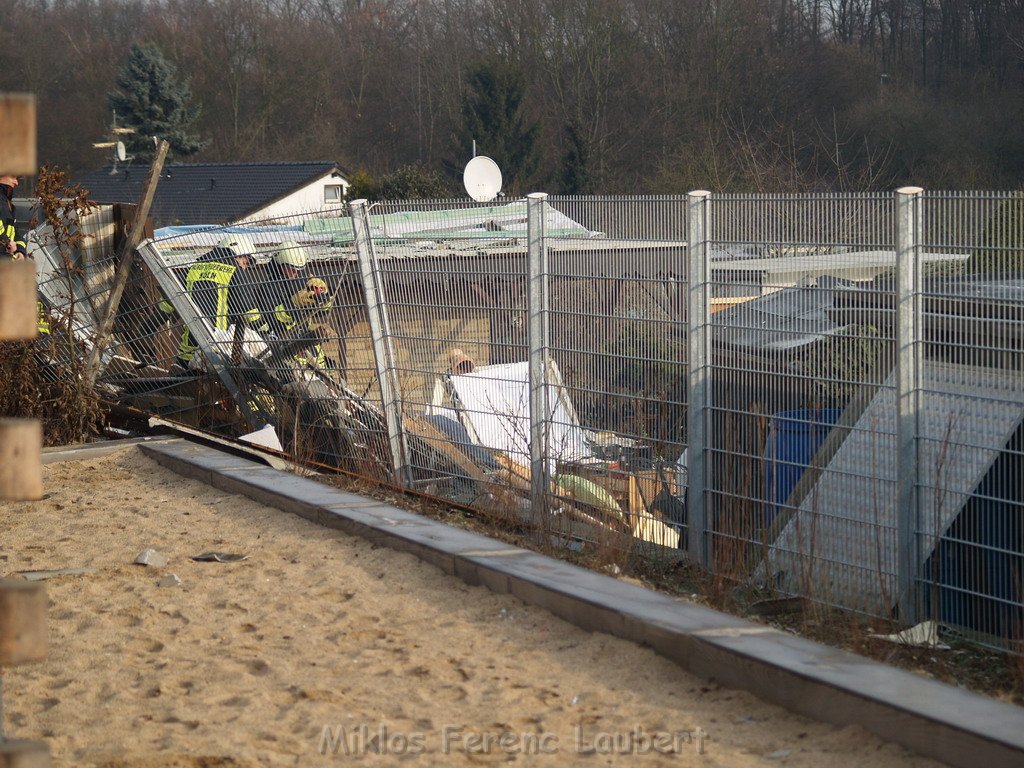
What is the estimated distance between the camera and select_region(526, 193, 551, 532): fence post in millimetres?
6828

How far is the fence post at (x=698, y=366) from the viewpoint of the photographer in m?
5.95

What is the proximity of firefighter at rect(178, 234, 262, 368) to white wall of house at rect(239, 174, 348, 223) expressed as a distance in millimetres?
33174

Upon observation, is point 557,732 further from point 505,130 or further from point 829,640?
point 505,130

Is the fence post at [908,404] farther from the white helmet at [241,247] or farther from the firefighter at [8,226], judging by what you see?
the firefighter at [8,226]

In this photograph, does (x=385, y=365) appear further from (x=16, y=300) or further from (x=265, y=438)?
(x=16, y=300)

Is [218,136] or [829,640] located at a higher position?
[218,136]

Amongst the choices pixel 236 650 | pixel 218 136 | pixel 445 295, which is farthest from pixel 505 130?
pixel 236 650

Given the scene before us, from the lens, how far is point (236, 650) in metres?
4.69

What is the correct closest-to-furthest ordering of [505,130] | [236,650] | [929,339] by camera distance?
[236,650], [929,339], [505,130]

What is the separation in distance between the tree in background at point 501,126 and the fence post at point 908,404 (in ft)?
145

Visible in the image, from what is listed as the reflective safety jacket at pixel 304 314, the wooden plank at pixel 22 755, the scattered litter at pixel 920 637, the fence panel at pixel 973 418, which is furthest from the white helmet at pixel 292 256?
the wooden plank at pixel 22 755

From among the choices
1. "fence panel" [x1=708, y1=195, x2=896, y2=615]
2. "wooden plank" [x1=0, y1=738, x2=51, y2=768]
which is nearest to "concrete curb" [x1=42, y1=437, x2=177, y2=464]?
"fence panel" [x1=708, y1=195, x2=896, y2=615]

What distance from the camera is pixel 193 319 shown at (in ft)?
30.9

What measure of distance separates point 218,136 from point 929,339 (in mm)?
55258
